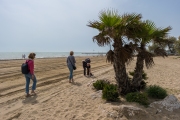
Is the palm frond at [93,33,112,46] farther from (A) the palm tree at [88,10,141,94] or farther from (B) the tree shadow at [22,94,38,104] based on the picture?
(B) the tree shadow at [22,94,38,104]

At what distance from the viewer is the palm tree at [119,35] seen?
6605 mm

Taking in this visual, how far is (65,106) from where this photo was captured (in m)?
6.16

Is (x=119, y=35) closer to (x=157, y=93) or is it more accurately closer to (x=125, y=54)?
(x=125, y=54)

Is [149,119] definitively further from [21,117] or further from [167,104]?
[21,117]

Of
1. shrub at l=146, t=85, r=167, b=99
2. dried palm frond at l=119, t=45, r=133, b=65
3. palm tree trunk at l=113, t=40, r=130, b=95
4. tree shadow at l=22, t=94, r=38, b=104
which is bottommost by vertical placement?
tree shadow at l=22, t=94, r=38, b=104

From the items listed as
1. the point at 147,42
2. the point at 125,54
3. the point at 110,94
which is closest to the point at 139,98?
the point at 110,94

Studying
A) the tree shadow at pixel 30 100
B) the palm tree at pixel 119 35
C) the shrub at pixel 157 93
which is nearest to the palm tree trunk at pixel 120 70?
the palm tree at pixel 119 35

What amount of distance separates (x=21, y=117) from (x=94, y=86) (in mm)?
3866

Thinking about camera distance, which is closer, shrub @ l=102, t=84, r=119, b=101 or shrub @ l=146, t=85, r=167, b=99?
shrub @ l=102, t=84, r=119, b=101

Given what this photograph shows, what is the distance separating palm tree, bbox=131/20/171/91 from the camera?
23.6 feet

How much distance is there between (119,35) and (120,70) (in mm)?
1453

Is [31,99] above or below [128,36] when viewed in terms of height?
below

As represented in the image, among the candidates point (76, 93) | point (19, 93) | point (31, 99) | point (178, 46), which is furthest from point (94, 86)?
point (178, 46)

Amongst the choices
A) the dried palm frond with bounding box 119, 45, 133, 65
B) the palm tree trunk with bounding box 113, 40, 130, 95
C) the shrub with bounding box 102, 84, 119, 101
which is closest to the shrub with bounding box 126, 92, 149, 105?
the shrub with bounding box 102, 84, 119, 101
